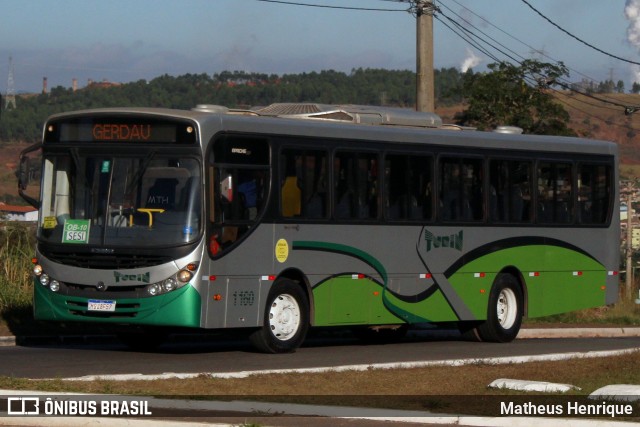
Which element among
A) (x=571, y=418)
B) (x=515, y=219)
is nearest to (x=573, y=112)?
(x=515, y=219)

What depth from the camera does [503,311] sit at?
22.4 metres

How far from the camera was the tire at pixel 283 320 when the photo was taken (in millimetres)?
17875

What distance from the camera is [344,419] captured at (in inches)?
428

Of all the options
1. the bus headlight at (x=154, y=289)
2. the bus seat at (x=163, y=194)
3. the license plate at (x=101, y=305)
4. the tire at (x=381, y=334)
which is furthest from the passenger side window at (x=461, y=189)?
the license plate at (x=101, y=305)

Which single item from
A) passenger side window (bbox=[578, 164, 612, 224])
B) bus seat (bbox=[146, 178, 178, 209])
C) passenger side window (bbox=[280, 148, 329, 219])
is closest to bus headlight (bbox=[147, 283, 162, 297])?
bus seat (bbox=[146, 178, 178, 209])

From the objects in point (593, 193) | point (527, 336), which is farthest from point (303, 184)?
point (527, 336)

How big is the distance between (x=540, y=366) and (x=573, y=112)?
142644mm

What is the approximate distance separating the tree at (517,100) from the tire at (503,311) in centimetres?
1873

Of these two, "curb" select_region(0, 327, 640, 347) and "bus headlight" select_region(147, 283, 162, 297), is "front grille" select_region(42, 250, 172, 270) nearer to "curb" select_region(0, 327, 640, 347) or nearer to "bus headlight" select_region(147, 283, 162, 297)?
"bus headlight" select_region(147, 283, 162, 297)

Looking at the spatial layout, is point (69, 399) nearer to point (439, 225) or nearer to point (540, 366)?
point (540, 366)

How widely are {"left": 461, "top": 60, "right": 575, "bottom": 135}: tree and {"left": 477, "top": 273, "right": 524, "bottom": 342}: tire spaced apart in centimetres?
1873

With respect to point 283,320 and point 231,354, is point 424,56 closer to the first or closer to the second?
point 283,320

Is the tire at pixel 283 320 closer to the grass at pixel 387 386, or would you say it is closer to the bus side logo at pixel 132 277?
the bus side logo at pixel 132 277

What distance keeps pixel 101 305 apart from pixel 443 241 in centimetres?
604
